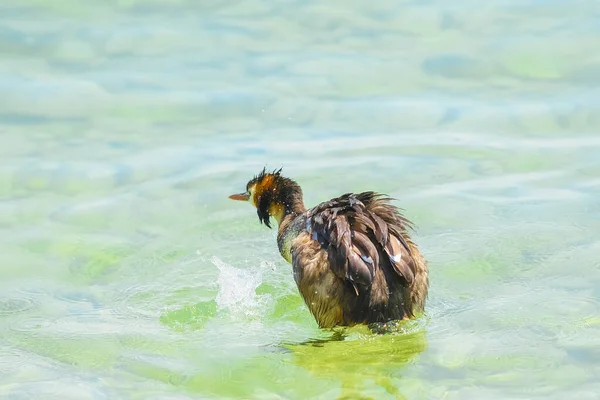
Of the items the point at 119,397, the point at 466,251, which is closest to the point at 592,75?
the point at 466,251

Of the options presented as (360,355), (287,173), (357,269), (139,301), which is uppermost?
(287,173)

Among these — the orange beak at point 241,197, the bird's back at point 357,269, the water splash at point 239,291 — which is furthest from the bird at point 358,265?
the orange beak at point 241,197

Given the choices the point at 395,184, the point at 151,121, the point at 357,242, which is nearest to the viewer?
the point at 357,242

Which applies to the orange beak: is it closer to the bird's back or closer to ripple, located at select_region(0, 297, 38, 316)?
the bird's back

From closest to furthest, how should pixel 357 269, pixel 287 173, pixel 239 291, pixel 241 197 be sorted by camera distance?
1. pixel 357 269
2. pixel 239 291
3. pixel 241 197
4. pixel 287 173

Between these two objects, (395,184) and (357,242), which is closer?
(357,242)

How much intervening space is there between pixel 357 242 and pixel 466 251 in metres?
1.49

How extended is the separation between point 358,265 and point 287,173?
3.08m

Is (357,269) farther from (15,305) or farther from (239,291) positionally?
(15,305)

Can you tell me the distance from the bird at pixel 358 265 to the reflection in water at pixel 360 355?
0.11m

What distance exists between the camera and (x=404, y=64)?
12.0 meters

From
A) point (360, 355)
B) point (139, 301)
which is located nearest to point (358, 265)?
point (360, 355)

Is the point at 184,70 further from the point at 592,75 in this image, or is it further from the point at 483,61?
the point at 592,75

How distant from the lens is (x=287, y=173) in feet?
33.0
